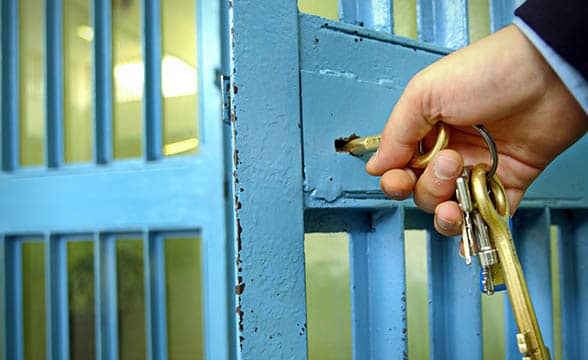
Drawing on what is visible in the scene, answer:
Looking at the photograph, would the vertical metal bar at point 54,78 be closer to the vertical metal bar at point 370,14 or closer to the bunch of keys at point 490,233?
the vertical metal bar at point 370,14

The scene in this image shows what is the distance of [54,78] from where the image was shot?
1.43 m

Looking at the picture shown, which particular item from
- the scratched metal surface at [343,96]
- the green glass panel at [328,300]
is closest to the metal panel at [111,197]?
the green glass panel at [328,300]

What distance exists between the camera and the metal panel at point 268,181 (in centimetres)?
47

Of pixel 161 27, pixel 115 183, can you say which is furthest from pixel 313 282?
pixel 161 27

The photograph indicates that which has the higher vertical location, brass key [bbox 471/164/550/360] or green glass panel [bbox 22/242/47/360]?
brass key [bbox 471/164/550/360]

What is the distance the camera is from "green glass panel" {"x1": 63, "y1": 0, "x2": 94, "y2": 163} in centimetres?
144

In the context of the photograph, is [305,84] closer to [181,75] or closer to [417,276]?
[417,276]

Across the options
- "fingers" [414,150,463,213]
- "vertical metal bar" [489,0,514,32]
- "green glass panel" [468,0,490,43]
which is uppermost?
"green glass panel" [468,0,490,43]

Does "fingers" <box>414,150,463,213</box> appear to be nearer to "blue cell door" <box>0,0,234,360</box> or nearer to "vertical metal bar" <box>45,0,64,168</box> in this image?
"blue cell door" <box>0,0,234,360</box>

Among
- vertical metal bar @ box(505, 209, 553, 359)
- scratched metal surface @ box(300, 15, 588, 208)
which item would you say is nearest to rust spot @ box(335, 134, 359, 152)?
scratched metal surface @ box(300, 15, 588, 208)

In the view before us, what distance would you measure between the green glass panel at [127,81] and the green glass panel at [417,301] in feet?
2.56

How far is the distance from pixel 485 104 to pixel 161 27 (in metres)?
1.06

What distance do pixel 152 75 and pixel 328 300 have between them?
753 mm

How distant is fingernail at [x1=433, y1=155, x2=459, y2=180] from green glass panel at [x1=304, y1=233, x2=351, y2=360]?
1.57 ft
